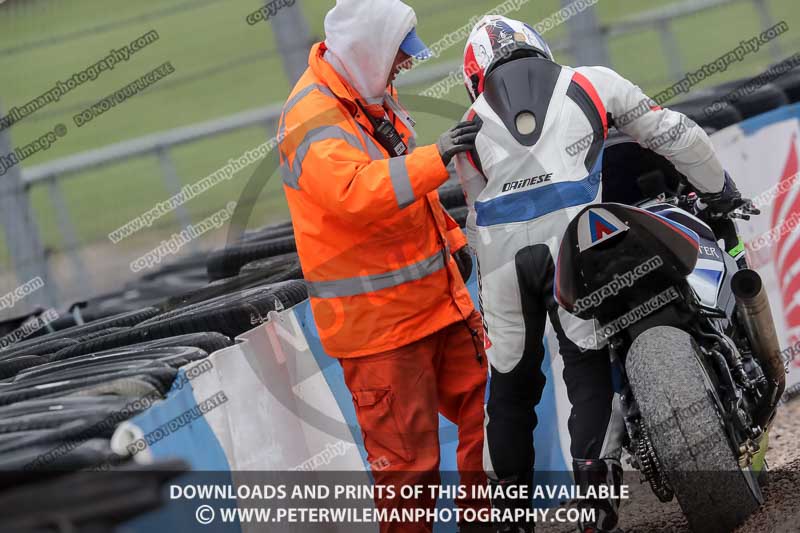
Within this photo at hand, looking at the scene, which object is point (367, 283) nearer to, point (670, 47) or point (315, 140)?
point (315, 140)

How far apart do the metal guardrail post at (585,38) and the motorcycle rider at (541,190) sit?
4.69m

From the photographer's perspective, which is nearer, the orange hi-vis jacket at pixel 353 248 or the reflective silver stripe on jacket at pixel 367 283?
the orange hi-vis jacket at pixel 353 248

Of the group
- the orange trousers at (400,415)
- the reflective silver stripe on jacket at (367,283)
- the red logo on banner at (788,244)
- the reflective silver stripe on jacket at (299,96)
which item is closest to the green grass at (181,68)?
the red logo on banner at (788,244)

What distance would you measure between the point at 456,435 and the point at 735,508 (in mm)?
1726

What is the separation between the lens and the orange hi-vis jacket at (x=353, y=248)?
4199 millimetres

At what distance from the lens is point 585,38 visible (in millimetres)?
8766

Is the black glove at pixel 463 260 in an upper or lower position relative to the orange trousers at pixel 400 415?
upper

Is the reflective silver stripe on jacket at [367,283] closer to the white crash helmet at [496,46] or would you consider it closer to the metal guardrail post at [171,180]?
the white crash helmet at [496,46]

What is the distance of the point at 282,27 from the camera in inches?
333

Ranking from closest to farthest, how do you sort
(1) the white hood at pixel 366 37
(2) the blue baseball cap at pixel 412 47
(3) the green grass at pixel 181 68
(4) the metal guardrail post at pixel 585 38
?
1. (1) the white hood at pixel 366 37
2. (2) the blue baseball cap at pixel 412 47
3. (4) the metal guardrail post at pixel 585 38
4. (3) the green grass at pixel 181 68

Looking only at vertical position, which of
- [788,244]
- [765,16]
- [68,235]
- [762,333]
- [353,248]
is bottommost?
[788,244]

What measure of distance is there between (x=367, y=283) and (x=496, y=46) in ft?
3.20

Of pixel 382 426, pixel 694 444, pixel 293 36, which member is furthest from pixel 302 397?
pixel 293 36

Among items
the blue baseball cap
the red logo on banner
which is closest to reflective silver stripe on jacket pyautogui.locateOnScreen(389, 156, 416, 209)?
the blue baseball cap
